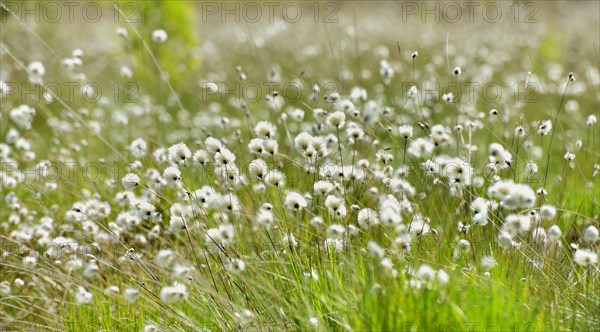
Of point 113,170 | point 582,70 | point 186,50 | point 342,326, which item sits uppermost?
point 582,70

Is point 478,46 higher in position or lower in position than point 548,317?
higher

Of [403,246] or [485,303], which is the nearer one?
[485,303]

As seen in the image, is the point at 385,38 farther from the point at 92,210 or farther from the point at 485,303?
the point at 485,303

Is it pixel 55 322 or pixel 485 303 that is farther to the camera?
pixel 55 322

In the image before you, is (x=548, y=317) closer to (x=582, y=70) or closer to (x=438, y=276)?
(x=438, y=276)

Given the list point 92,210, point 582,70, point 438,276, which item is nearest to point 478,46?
point 582,70

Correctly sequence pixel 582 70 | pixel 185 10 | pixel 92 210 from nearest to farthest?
1. pixel 92 210
2. pixel 185 10
3. pixel 582 70

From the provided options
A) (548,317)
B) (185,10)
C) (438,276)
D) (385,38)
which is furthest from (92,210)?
(385,38)

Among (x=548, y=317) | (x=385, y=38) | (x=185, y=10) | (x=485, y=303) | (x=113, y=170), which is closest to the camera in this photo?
(x=485, y=303)

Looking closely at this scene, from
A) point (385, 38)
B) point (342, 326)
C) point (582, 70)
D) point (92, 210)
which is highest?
point (385, 38)
